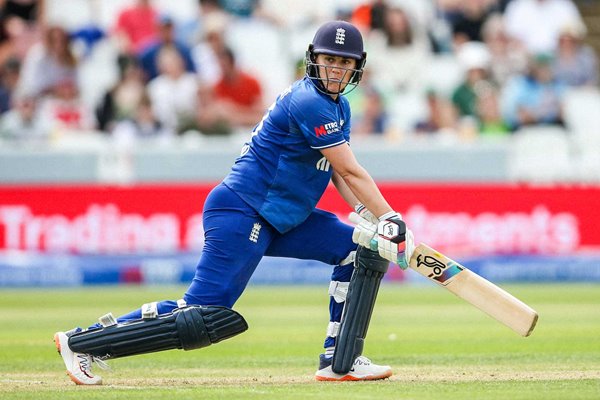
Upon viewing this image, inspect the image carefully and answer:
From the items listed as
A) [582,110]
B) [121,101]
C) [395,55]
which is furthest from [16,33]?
[582,110]

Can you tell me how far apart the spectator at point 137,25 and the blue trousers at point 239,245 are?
29.4ft

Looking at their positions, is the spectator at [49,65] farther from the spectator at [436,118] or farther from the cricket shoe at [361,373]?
the cricket shoe at [361,373]

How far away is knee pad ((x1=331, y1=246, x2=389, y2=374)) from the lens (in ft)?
17.3

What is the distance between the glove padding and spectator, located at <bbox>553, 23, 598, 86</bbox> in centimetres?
927

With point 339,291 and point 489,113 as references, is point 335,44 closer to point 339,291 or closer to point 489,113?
point 339,291

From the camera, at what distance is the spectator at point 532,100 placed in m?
13.1

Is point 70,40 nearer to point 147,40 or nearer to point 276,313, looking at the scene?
point 147,40

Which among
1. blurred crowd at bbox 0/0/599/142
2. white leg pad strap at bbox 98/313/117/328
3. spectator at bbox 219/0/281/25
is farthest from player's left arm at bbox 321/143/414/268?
spectator at bbox 219/0/281/25

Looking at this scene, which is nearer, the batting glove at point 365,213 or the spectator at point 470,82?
the batting glove at point 365,213

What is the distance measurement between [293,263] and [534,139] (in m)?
2.92

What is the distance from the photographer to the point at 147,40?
547 inches

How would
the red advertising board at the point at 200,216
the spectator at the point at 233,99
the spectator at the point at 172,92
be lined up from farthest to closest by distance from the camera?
the spectator at the point at 172,92 < the spectator at the point at 233,99 < the red advertising board at the point at 200,216

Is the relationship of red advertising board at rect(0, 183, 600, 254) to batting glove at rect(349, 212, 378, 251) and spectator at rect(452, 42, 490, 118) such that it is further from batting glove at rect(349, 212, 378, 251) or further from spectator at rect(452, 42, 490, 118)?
batting glove at rect(349, 212, 378, 251)

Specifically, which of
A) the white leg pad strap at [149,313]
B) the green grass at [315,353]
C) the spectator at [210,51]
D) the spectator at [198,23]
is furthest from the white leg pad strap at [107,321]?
the spectator at [198,23]
